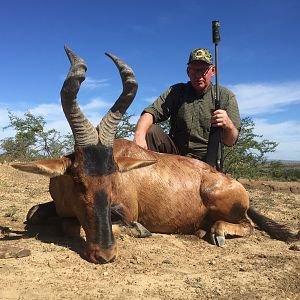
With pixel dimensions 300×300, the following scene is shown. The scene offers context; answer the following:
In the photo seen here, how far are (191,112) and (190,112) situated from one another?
0.02 m

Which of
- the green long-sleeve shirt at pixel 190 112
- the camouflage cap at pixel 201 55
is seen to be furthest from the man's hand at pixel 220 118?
the camouflage cap at pixel 201 55

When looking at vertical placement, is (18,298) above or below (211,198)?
below

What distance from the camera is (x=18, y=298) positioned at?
3.04 m

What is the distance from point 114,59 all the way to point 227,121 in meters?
2.10

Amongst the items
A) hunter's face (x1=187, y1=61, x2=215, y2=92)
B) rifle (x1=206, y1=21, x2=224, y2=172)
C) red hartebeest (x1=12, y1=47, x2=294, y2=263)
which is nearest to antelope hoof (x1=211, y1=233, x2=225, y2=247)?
red hartebeest (x1=12, y1=47, x2=294, y2=263)

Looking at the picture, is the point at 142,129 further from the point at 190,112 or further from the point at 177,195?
the point at 177,195

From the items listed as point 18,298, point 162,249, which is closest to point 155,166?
point 162,249

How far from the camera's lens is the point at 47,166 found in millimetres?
4211

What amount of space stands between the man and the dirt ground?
73.0 inches

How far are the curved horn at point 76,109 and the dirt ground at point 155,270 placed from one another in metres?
1.07

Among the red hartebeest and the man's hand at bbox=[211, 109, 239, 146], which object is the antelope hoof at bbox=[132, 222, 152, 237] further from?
the man's hand at bbox=[211, 109, 239, 146]

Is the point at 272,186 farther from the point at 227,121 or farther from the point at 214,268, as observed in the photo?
the point at 214,268

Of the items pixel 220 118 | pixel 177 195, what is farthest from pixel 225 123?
pixel 177 195

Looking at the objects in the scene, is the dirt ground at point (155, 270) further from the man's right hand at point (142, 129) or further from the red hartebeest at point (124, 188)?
the man's right hand at point (142, 129)
